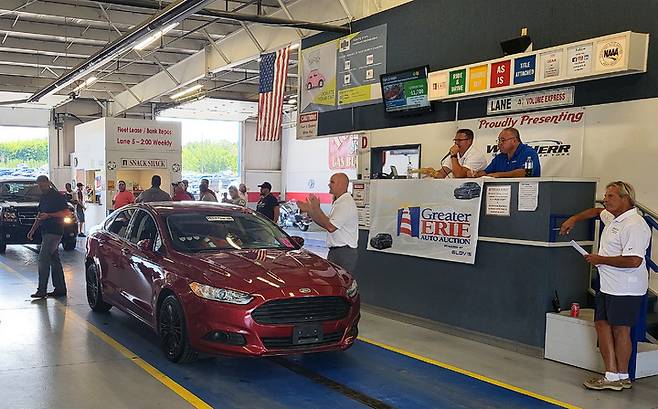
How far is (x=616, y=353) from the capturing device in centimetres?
550

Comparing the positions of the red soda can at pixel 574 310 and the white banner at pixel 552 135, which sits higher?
the white banner at pixel 552 135

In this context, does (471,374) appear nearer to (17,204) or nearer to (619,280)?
(619,280)

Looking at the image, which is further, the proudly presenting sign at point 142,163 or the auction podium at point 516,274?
the proudly presenting sign at point 142,163

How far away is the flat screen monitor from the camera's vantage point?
8.93 meters

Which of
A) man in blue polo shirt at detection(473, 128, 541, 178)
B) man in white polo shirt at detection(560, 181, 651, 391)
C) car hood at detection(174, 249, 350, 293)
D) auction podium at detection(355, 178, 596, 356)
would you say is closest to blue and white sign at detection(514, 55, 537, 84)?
man in blue polo shirt at detection(473, 128, 541, 178)

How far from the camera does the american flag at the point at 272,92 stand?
1262 cm

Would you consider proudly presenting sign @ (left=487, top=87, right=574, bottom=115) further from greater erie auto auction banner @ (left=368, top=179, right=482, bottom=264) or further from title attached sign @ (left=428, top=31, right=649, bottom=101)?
greater erie auto auction banner @ (left=368, top=179, right=482, bottom=264)

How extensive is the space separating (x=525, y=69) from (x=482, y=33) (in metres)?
1.20

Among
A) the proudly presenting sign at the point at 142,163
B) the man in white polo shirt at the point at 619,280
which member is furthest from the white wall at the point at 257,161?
the man in white polo shirt at the point at 619,280

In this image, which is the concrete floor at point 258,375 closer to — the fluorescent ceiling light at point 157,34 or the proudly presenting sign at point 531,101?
the proudly presenting sign at point 531,101

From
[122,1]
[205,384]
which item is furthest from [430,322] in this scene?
[122,1]

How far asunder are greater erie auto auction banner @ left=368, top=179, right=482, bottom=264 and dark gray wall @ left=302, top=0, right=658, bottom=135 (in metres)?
1.42

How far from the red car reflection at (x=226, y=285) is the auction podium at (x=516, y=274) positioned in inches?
66.9

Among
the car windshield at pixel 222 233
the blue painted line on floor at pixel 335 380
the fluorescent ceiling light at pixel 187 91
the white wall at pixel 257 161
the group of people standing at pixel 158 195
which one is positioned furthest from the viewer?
the white wall at pixel 257 161
